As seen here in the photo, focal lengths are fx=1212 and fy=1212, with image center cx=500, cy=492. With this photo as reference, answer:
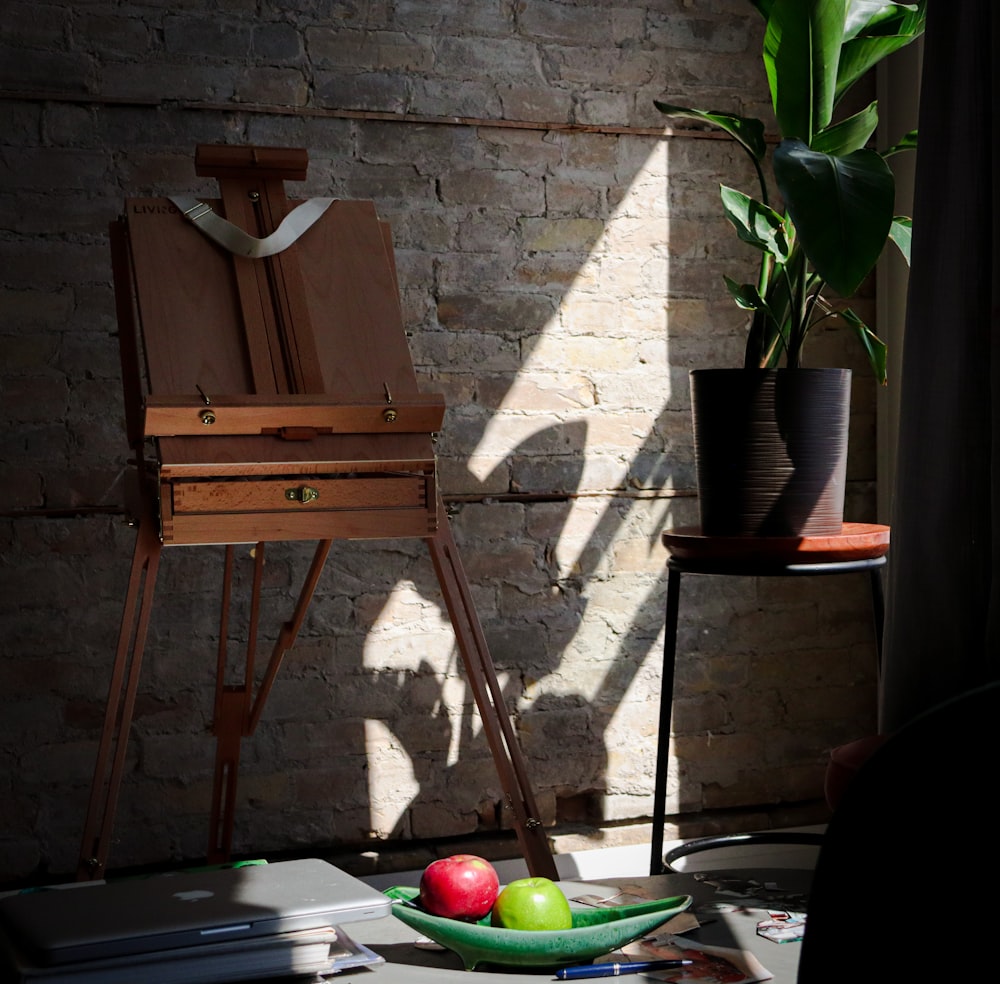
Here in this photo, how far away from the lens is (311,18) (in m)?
2.80

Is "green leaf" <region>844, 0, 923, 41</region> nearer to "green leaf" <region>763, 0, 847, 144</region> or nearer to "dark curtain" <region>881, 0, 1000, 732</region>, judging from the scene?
"green leaf" <region>763, 0, 847, 144</region>

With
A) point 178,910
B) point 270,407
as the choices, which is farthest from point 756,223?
point 178,910

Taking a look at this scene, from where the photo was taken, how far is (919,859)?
20.5 inches

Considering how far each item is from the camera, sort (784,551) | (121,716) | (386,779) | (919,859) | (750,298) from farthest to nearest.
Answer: (386,779) < (750,298) < (784,551) < (121,716) < (919,859)

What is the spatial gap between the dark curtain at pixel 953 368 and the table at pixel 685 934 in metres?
0.30

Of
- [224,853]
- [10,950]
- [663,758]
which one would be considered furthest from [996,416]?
[224,853]

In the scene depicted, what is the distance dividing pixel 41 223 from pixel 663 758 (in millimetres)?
1755

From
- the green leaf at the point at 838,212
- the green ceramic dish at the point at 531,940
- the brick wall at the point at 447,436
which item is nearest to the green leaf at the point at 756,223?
the green leaf at the point at 838,212

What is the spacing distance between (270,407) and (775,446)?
902 mm

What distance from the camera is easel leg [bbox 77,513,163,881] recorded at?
76.2 inches

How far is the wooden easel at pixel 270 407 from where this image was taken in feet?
6.54

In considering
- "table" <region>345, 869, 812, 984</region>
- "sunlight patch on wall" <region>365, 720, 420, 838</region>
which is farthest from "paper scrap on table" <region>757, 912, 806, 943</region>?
"sunlight patch on wall" <region>365, 720, 420, 838</region>

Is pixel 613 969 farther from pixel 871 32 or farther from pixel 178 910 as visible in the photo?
pixel 871 32

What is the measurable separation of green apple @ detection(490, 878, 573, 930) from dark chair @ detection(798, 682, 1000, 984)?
807 millimetres
